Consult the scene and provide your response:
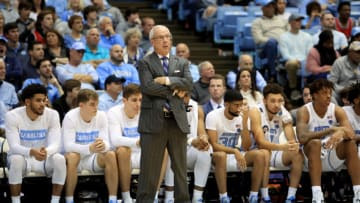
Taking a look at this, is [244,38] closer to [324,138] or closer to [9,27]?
[9,27]

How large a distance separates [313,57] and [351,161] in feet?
11.5

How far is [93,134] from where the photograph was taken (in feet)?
34.6

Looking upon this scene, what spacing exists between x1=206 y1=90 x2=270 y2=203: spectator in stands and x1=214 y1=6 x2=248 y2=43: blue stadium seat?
465 centimetres

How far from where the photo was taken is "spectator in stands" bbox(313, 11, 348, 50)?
14797 mm

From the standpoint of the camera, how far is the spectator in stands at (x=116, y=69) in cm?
1307

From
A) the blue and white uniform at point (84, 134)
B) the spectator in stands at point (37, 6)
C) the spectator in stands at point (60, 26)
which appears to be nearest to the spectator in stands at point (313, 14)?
the spectator in stands at point (60, 26)

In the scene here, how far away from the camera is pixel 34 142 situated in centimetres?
1037

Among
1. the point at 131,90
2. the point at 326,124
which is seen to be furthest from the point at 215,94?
the point at 326,124

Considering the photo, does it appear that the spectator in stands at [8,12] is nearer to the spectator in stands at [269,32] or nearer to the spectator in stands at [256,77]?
the spectator in stands at [256,77]

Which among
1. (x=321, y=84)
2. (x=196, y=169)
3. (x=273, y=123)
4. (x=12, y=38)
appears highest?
(x=12, y=38)

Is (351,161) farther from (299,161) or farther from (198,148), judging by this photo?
(198,148)

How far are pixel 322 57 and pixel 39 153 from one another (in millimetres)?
5402

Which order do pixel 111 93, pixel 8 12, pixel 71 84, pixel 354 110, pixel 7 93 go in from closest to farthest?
pixel 354 110 → pixel 71 84 → pixel 7 93 → pixel 111 93 → pixel 8 12

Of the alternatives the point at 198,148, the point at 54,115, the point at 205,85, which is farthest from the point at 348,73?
the point at 54,115
